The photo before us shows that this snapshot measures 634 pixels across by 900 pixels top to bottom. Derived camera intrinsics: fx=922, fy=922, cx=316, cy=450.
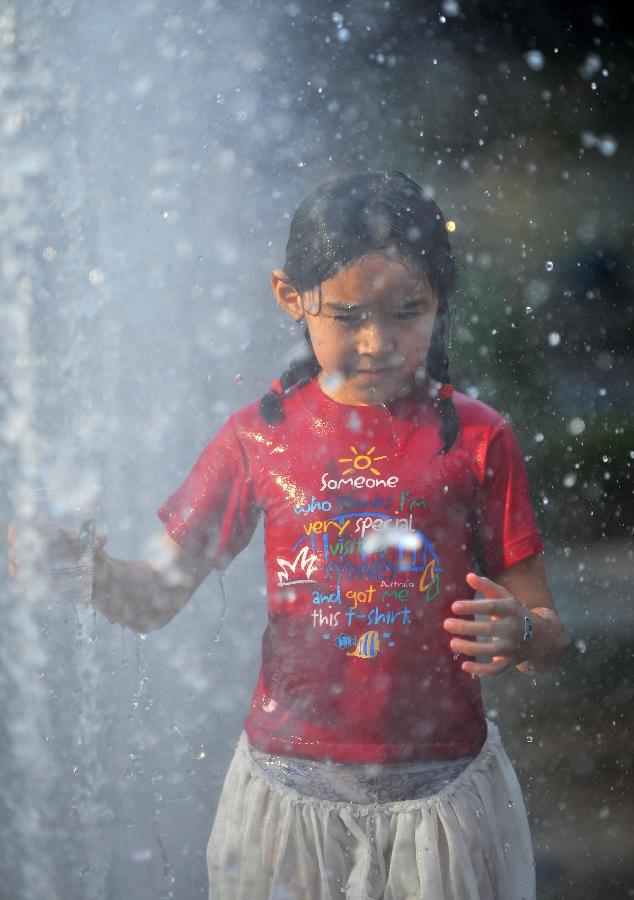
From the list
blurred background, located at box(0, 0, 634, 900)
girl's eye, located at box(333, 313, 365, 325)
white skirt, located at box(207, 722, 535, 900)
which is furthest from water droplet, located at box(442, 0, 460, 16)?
white skirt, located at box(207, 722, 535, 900)

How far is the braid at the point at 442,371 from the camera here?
0.64m

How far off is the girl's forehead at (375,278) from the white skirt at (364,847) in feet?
1.10

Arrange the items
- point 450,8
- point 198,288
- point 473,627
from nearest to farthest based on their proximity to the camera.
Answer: point 473,627 < point 198,288 < point 450,8

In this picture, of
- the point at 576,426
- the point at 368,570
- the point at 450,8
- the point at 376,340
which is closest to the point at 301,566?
the point at 368,570

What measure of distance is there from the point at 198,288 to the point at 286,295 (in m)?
0.09

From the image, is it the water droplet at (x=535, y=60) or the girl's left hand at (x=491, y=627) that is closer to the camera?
the girl's left hand at (x=491, y=627)

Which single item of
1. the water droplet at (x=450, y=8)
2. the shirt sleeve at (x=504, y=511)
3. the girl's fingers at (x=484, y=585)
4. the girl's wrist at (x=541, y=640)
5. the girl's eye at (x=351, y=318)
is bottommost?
the girl's wrist at (x=541, y=640)

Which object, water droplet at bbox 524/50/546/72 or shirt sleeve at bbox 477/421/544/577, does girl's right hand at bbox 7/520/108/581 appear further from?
water droplet at bbox 524/50/546/72

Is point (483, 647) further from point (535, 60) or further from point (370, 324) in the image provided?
point (535, 60)

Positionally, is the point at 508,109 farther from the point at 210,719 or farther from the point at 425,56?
the point at 210,719

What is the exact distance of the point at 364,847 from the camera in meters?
0.62

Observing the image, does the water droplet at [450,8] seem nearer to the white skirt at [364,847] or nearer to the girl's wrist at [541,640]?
the girl's wrist at [541,640]

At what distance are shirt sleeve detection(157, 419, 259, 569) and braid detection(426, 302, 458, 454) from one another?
14 centimetres

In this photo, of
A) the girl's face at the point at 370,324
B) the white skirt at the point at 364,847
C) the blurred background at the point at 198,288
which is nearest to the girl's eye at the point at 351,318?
the girl's face at the point at 370,324
